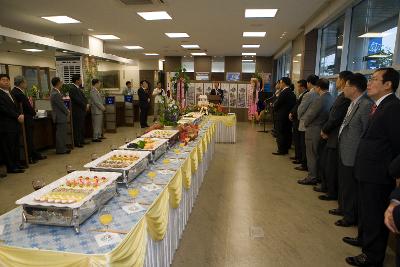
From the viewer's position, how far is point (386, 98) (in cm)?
204

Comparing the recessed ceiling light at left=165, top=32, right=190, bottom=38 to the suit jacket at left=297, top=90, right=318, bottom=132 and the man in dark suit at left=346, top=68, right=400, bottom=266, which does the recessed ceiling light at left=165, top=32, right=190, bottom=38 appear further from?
the man in dark suit at left=346, top=68, right=400, bottom=266

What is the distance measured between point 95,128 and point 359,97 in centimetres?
590

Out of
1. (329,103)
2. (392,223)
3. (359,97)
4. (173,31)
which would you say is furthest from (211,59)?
(392,223)

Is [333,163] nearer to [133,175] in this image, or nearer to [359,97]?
[359,97]

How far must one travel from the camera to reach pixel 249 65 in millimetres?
13219

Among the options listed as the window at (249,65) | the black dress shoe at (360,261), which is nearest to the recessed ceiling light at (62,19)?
the black dress shoe at (360,261)

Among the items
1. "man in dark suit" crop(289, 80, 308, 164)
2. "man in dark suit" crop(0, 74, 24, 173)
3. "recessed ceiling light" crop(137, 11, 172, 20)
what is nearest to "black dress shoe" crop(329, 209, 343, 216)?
"man in dark suit" crop(289, 80, 308, 164)

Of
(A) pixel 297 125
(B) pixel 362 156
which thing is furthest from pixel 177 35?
(B) pixel 362 156

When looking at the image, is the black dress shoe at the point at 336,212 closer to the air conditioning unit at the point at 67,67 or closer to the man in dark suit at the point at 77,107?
the man in dark suit at the point at 77,107

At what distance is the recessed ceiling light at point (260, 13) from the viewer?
17.1 ft

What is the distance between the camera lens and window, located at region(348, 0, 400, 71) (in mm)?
3166

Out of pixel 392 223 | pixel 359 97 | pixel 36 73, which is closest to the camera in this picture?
pixel 392 223

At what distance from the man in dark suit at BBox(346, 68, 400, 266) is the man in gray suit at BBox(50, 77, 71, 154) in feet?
17.1

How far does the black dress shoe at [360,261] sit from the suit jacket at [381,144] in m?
0.64
